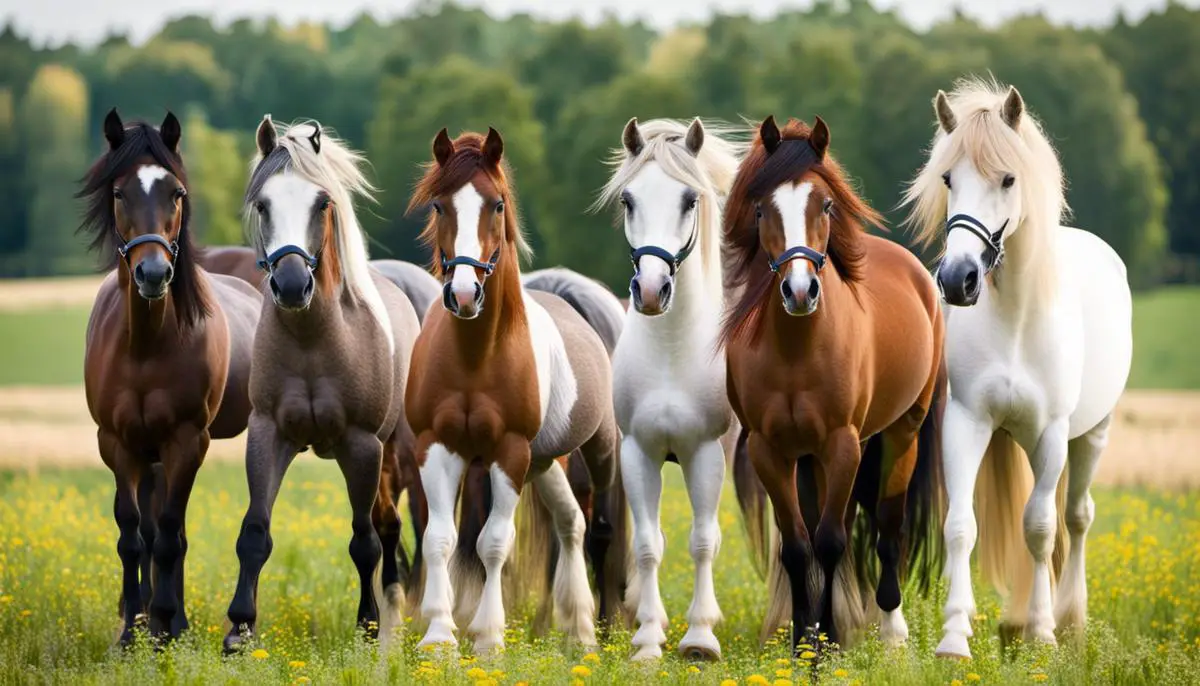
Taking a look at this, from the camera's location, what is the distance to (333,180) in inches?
313

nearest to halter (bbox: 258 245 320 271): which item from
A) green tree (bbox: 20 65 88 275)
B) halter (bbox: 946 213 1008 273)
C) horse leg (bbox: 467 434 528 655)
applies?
horse leg (bbox: 467 434 528 655)

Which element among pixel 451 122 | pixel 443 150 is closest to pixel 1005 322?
pixel 443 150

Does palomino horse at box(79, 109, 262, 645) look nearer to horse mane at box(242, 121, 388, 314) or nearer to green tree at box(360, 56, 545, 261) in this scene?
horse mane at box(242, 121, 388, 314)

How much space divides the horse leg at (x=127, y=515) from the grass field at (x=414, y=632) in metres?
0.34

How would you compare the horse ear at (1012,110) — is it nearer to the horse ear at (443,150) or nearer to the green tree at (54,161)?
the horse ear at (443,150)

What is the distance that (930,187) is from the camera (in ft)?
26.3

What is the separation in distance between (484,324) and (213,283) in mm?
2756

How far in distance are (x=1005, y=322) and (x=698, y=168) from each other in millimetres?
1753

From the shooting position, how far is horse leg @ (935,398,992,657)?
25.1 ft

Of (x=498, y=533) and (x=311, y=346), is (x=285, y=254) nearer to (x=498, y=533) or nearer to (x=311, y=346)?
(x=311, y=346)

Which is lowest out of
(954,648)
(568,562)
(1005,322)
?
(954,648)

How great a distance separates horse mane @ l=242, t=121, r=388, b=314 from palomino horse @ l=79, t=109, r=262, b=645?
1.61 feet

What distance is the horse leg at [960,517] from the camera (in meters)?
7.64

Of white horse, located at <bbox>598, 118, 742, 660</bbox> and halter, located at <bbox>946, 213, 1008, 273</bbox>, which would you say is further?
white horse, located at <bbox>598, 118, 742, 660</bbox>
